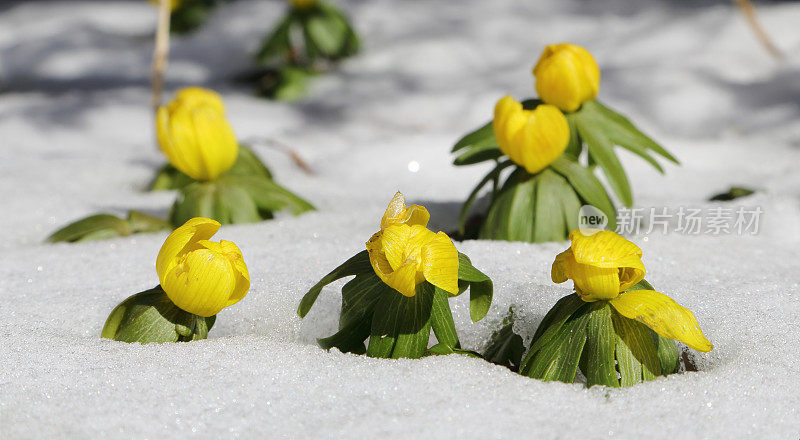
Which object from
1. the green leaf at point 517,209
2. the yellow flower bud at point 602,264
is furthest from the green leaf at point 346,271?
the green leaf at point 517,209

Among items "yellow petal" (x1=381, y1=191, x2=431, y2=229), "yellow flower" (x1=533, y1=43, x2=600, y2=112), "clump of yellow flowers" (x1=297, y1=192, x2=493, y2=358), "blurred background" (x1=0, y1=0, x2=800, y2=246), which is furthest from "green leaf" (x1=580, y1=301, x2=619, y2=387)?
"blurred background" (x1=0, y1=0, x2=800, y2=246)

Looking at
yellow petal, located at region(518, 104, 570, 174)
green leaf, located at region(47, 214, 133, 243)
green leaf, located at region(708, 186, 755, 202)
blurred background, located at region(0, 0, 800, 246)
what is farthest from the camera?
blurred background, located at region(0, 0, 800, 246)

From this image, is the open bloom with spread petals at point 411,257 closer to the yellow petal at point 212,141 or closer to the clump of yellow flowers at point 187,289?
the clump of yellow flowers at point 187,289

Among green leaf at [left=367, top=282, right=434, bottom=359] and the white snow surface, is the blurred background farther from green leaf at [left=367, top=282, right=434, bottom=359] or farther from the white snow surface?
green leaf at [left=367, top=282, right=434, bottom=359]

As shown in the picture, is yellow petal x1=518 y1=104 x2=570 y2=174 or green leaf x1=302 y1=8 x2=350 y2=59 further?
green leaf x1=302 y1=8 x2=350 y2=59

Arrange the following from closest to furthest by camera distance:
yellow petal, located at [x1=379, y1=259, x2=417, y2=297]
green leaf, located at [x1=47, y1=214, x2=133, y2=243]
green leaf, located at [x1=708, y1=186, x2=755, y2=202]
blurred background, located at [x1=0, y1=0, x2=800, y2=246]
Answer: yellow petal, located at [x1=379, y1=259, x2=417, y2=297] < green leaf, located at [x1=47, y1=214, x2=133, y2=243] < green leaf, located at [x1=708, y1=186, x2=755, y2=202] < blurred background, located at [x1=0, y1=0, x2=800, y2=246]

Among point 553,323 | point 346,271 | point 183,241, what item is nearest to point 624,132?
point 553,323

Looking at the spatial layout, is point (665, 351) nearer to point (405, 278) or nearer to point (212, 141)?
point (405, 278)

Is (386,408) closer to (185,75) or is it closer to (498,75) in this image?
(498,75)
